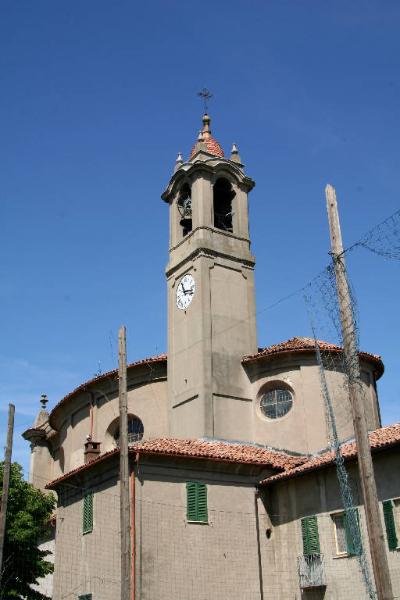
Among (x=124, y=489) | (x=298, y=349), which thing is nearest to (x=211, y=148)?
(x=298, y=349)

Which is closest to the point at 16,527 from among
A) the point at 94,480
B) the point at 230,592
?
the point at 94,480

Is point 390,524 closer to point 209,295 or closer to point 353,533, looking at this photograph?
point 353,533

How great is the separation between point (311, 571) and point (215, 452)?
5.13 m

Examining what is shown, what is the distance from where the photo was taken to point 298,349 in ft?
99.3

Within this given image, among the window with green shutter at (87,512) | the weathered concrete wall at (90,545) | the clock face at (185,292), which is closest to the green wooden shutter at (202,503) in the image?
the weathered concrete wall at (90,545)

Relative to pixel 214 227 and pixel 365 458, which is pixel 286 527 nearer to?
pixel 365 458

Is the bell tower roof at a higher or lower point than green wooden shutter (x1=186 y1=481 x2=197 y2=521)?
higher

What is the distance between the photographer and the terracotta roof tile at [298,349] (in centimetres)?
3042

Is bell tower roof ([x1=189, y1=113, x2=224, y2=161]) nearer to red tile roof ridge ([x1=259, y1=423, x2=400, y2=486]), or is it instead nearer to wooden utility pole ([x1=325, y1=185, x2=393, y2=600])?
red tile roof ridge ([x1=259, y1=423, x2=400, y2=486])

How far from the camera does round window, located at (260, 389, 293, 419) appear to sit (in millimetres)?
30484

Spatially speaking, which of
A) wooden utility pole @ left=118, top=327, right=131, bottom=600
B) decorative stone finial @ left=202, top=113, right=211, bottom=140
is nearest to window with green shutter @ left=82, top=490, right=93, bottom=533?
wooden utility pole @ left=118, top=327, right=131, bottom=600

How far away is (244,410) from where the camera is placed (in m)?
31.0

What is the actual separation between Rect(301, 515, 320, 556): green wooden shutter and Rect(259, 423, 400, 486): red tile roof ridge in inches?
61.6

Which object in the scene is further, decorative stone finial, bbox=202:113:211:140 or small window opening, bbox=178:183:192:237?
decorative stone finial, bbox=202:113:211:140
